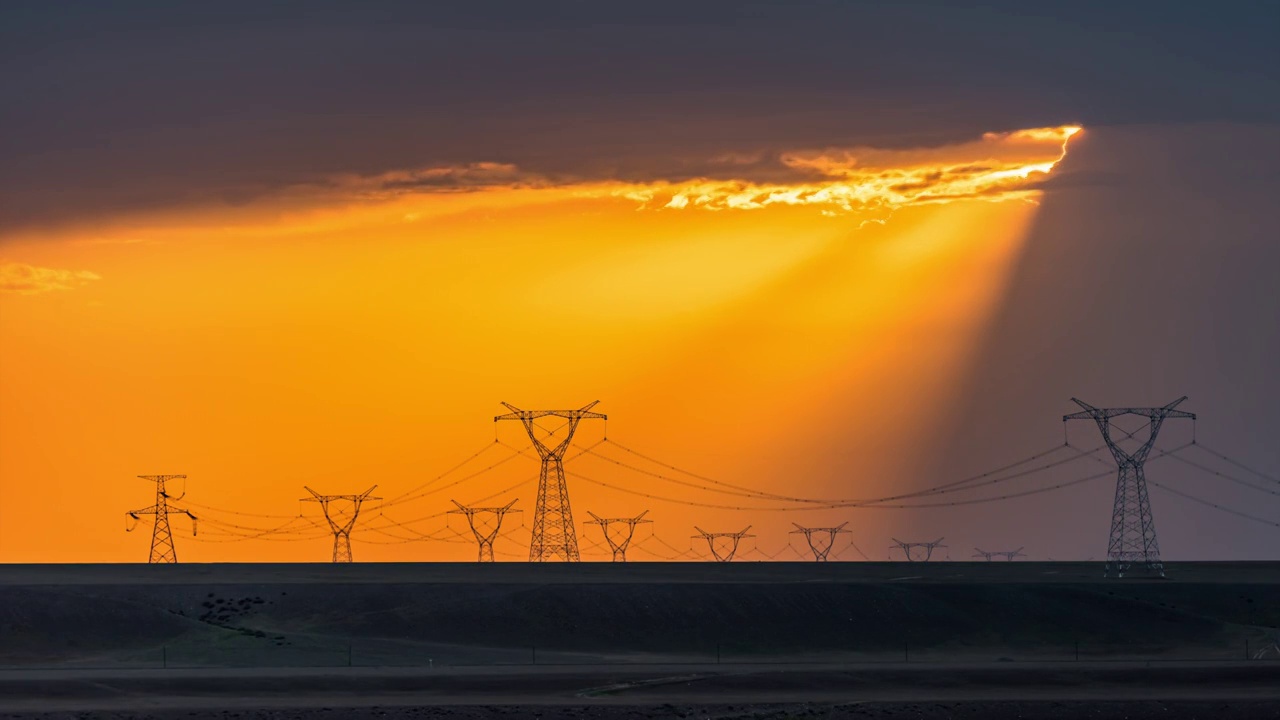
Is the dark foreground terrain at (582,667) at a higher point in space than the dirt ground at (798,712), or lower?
higher

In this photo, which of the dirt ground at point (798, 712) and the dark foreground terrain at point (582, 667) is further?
the dark foreground terrain at point (582, 667)

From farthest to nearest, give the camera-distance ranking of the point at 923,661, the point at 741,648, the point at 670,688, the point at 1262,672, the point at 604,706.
→ the point at 741,648 → the point at 923,661 → the point at 1262,672 → the point at 670,688 → the point at 604,706

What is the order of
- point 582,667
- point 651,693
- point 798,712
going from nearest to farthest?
1. point 798,712
2. point 651,693
3. point 582,667

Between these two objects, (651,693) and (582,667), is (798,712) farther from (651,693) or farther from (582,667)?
(582,667)

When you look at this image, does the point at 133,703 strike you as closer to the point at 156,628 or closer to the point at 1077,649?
the point at 156,628

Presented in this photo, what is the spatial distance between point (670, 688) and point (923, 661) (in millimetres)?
Answer: 36851

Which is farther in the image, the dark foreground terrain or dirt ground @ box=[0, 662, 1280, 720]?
the dark foreground terrain

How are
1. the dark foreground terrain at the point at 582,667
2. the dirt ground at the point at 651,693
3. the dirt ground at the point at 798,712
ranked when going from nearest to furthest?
the dirt ground at the point at 798,712
the dirt ground at the point at 651,693
the dark foreground terrain at the point at 582,667

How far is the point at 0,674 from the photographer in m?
163

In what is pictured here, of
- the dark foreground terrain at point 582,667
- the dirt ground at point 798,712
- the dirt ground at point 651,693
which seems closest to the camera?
the dirt ground at point 798,712

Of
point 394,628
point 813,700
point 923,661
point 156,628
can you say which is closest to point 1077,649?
point 923,661

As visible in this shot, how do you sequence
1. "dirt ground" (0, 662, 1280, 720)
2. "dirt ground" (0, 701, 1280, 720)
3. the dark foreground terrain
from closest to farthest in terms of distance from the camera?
"dirt ground" (0, 701, 1280, 720) < "dirt ground" (0, 662, 1280, 720) < the dark foreground terrain

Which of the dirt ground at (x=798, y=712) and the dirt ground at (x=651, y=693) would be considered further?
the dirt ground at (x=651, y=693)

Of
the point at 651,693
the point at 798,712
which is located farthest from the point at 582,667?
the point at 798,712
